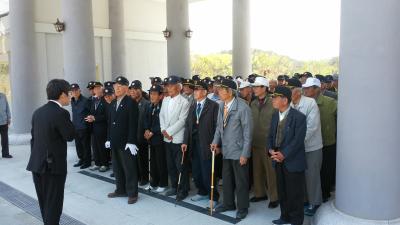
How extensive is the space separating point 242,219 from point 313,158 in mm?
1245

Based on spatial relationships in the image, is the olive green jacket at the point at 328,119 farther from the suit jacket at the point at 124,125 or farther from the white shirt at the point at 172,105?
the suit jacket at the point at 124,125

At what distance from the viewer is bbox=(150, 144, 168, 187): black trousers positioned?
6.23 metres

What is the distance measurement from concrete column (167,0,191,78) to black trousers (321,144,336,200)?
7.46 metres

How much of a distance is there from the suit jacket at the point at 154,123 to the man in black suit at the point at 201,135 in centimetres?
60

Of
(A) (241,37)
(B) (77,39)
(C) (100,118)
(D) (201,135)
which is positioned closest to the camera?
(D) (201,135)

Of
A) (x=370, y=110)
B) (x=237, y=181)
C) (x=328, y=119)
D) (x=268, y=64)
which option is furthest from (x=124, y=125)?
(x=268, y=64)

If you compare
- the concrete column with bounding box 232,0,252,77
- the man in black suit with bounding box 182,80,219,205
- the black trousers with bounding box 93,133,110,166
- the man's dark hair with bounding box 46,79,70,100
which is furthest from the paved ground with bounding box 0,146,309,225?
the concrete column with bounding box 232,0,252,77

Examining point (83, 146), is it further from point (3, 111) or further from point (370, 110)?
point (370, 110)

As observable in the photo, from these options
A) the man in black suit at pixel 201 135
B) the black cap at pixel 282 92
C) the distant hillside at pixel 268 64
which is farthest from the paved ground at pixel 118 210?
the distant hillside at pixel 268 64

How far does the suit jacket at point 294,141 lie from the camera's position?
4.38 meters

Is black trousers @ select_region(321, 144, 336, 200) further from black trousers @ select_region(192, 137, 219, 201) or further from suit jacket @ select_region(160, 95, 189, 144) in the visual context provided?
suit jacket @ select_region(160, 95, 189, 144)

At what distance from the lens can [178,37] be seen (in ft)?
39.4

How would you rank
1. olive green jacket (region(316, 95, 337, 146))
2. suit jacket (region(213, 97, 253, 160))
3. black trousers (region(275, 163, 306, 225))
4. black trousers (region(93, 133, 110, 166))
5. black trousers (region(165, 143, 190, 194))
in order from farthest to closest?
black trousers (region(93, 133, 110, 166)) → black trousers (region(165, 143, 190, 194)) → olive green jacket (region(316, 95, 337, 146)) → suit jacket (region(213, 97, 253, 160)) → black trousers (region(275, 163, 306, 225))

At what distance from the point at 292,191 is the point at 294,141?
0.62m
